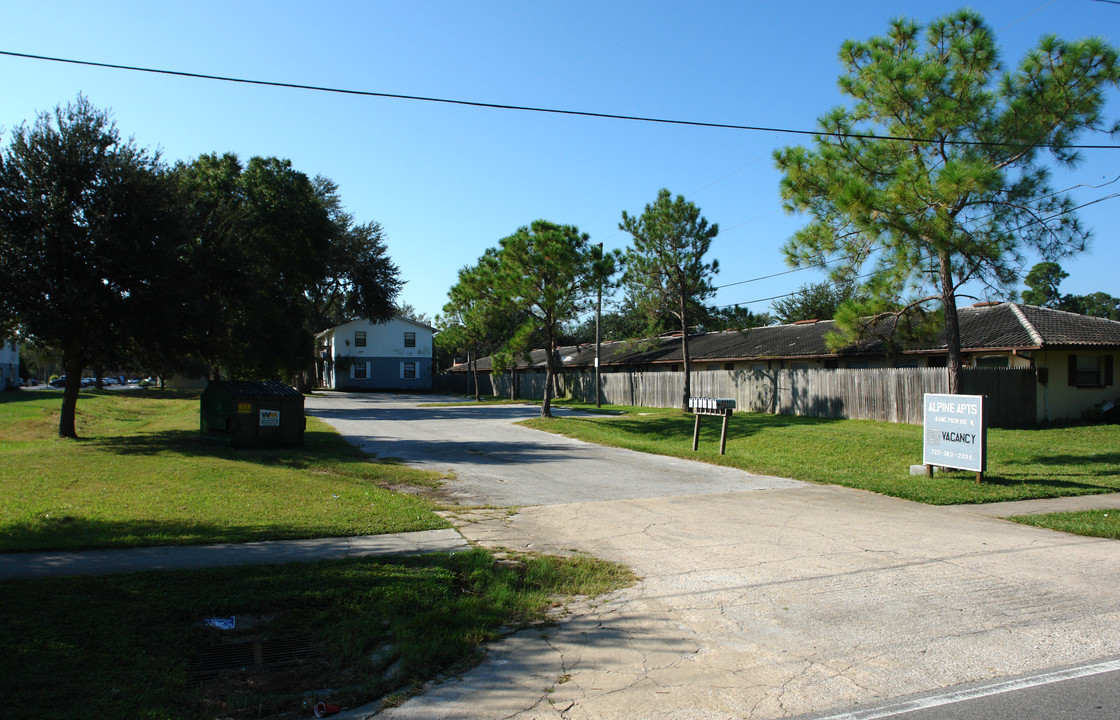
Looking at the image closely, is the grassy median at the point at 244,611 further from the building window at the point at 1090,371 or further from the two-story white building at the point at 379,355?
the two-story white building at the point at 379,355

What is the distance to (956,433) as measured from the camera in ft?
42.4

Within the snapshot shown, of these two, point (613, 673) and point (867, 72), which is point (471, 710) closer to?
point (613, 673)

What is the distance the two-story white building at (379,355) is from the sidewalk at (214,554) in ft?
178

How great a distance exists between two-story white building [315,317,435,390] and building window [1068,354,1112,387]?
4864cm

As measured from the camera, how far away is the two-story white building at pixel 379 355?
62.7m

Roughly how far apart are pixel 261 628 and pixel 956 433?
12.0 metres

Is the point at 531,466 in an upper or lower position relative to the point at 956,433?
lower

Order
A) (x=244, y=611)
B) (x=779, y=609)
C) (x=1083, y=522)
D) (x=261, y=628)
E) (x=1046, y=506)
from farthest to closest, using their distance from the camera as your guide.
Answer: (x=1046, y=506)
(x=1083, y=522)
(x=779, y=609)
(x=244, y=611)
(x=261, y=628)

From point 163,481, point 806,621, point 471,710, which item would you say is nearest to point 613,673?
point 471,710

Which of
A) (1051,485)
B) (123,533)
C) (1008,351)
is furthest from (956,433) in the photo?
(123,533)

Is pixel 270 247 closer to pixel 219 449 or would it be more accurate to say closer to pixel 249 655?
pixel 219 449

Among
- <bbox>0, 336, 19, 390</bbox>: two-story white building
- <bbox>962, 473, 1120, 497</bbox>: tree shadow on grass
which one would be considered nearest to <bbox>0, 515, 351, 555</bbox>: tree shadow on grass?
<bbox>962, 473, 1120, 497</bbox>: tree shadow on grass

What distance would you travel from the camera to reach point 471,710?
4.27 m

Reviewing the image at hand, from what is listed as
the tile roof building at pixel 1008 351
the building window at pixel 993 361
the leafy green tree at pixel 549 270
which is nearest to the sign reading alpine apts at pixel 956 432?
the tile roof building at pixel 1008 351
